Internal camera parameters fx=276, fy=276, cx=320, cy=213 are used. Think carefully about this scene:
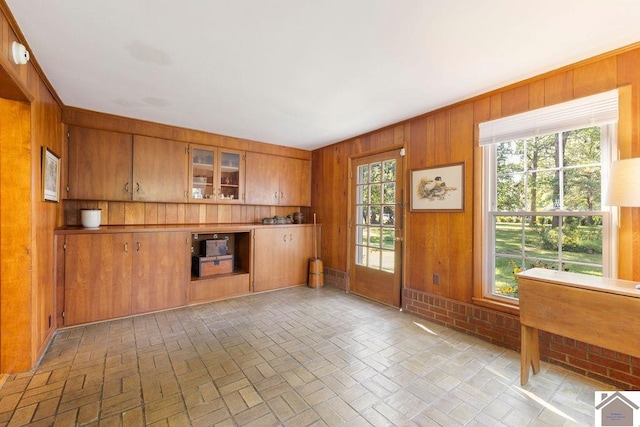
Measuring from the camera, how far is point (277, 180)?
4.93 metres

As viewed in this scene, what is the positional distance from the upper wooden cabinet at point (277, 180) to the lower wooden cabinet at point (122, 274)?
1.42 meters

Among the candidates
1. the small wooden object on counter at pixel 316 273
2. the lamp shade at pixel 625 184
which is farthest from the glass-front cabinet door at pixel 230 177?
the lamp shade at pixel 625 184

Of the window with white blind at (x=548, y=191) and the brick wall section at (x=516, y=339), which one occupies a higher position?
the window with white blind at (x=548, y=191)

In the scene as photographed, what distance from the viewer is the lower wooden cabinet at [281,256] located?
439 centimetres

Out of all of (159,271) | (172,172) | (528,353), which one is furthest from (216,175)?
(528,353)

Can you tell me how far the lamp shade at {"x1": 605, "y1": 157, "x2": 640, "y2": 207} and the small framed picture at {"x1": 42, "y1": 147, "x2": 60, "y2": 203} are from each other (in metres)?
4.41

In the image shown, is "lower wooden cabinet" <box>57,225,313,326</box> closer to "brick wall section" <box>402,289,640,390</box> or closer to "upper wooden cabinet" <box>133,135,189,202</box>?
"upper wooden cabinet" <box>133,135,189,202</box>

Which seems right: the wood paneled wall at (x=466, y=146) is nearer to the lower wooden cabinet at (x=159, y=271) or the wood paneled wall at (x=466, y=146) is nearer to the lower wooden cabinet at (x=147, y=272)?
the lower wooden cabinet at (x=147, y=272)

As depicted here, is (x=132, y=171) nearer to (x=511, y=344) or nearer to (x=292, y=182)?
(x=292, y=182)

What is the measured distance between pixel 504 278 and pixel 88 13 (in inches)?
157

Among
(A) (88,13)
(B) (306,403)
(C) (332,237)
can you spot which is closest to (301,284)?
(C) (332,237)

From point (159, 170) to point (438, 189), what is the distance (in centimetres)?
371

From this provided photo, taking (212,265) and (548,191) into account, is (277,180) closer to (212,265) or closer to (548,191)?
(212,265)

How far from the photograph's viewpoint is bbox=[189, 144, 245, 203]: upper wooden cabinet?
417cm
